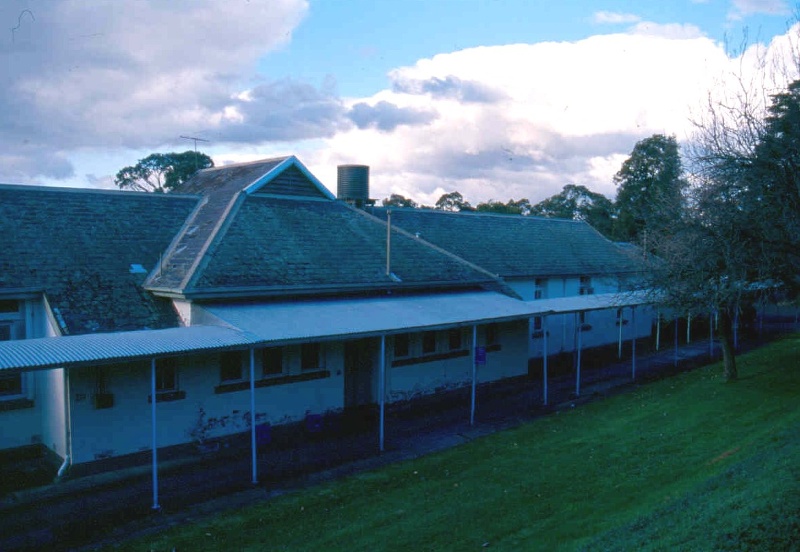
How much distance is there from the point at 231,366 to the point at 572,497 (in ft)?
26.3

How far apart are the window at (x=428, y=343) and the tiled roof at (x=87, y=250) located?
7.16 m

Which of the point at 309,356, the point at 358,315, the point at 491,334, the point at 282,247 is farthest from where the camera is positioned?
the point at 491,334

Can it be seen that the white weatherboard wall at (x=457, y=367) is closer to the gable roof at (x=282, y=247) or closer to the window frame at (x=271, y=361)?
the gable roof at (x=282, y=247)

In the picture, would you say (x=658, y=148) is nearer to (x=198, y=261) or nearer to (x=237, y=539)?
(x=198, y=261)

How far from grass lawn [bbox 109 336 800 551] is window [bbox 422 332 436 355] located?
165 inches

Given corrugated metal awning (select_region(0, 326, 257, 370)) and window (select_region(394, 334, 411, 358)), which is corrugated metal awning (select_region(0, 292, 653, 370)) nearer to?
corrugated metal awning (select_region(0, 326, 257, 370))

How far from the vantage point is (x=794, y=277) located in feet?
47.6

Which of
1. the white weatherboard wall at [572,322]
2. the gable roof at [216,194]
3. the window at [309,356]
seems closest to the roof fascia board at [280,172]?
the gable roof at [216,194]

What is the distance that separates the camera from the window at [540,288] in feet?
84.9

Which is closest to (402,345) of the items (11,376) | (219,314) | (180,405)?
(219,314)

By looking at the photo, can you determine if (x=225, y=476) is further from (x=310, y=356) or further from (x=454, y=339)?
(x=454, y=339)

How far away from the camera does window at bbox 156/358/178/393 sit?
1320 centimetres

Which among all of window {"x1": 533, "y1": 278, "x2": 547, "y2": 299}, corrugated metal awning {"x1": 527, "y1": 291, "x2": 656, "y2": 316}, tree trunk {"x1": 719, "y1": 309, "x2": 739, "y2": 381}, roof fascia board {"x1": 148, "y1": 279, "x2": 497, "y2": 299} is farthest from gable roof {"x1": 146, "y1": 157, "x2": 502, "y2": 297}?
tree trunk {"x1": 719, "y1": 309, "x2": 739, "y2": 381}

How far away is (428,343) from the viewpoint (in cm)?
1839
